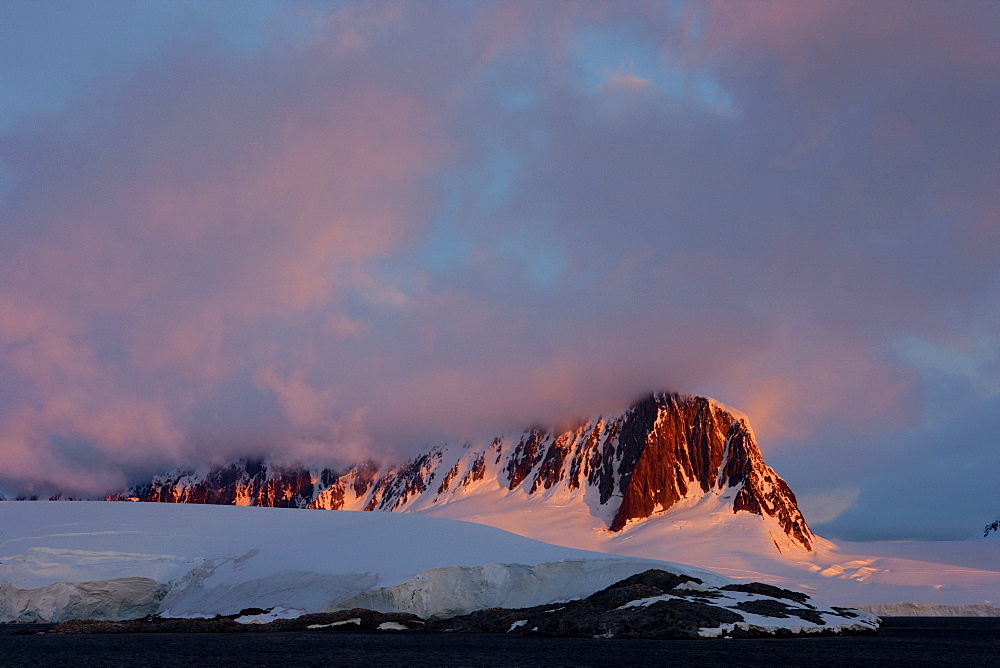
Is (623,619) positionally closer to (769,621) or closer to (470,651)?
(769,621)

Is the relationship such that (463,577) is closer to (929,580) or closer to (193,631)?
(193,631)

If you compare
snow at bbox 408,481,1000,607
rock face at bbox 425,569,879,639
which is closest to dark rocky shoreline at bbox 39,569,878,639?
rock face at bbox 425,569,879,639

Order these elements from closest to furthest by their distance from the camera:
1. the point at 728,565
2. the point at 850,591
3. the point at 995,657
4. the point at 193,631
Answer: the point at 995,657
the point at 193,631
the point at 850,591
the point at 728,565

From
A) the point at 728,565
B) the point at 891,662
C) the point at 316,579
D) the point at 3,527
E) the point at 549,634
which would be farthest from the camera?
the point at 728,565

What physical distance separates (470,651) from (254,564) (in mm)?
35936

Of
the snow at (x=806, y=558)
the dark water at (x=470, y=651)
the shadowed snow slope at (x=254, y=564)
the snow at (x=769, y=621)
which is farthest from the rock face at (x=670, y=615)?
the snow at (x=806, y=558)

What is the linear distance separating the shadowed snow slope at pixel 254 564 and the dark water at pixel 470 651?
14.0 meters

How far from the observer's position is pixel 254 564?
66875 millimetres

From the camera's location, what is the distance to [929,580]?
12912 cm

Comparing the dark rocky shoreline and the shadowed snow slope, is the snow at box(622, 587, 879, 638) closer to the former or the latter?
the dark rocky shoreline

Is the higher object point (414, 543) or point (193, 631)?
point (414, 543)

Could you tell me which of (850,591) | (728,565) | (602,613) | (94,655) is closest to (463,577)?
(602,613)

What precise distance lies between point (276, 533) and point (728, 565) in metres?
101

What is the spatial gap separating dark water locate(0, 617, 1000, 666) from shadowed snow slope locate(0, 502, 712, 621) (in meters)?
14.0
